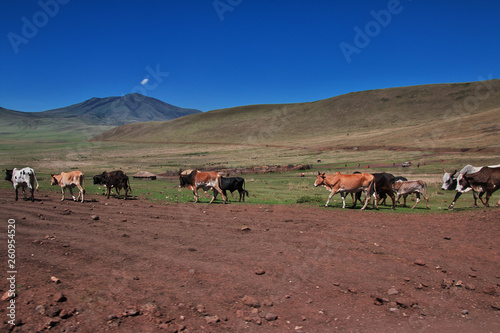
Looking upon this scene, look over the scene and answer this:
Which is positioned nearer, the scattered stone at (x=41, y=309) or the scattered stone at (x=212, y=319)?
the scattered stone at (x=41, y=309)

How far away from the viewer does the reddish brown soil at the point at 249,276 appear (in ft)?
19.1

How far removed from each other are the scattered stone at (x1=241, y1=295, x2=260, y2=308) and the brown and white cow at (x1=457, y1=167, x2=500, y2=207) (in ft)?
49.5

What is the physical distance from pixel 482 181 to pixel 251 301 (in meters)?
16.0

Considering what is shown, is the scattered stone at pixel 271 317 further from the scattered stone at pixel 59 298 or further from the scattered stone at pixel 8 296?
the scattered stone at pixel 8 296

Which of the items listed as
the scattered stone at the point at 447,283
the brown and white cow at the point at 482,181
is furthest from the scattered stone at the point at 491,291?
the brown and white cow at the point at 482,181

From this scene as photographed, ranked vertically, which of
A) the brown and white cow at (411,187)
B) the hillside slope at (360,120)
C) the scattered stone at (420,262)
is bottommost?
the scattered stone at (420,262)

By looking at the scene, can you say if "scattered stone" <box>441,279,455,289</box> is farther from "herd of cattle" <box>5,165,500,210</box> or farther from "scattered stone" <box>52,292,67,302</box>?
"herd of cattle" <box>5,165,500,210</box>

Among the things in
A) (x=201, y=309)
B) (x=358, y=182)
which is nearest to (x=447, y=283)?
(x=201, y=309)

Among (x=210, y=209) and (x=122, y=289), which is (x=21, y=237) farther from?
(x=210, y=209)

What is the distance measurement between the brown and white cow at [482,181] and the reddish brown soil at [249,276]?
20.1 feet

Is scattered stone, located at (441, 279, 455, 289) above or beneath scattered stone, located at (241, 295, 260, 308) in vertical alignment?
beneath

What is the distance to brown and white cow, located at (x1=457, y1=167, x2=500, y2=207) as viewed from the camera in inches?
671

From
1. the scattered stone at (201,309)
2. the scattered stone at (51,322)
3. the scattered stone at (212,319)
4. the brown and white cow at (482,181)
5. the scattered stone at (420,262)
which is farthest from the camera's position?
the brown and white cow at (482,181)

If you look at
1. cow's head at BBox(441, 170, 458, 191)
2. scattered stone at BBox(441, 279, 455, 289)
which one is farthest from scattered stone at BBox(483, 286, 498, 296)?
cow's head at BBox(441, 170, 458, 191)
